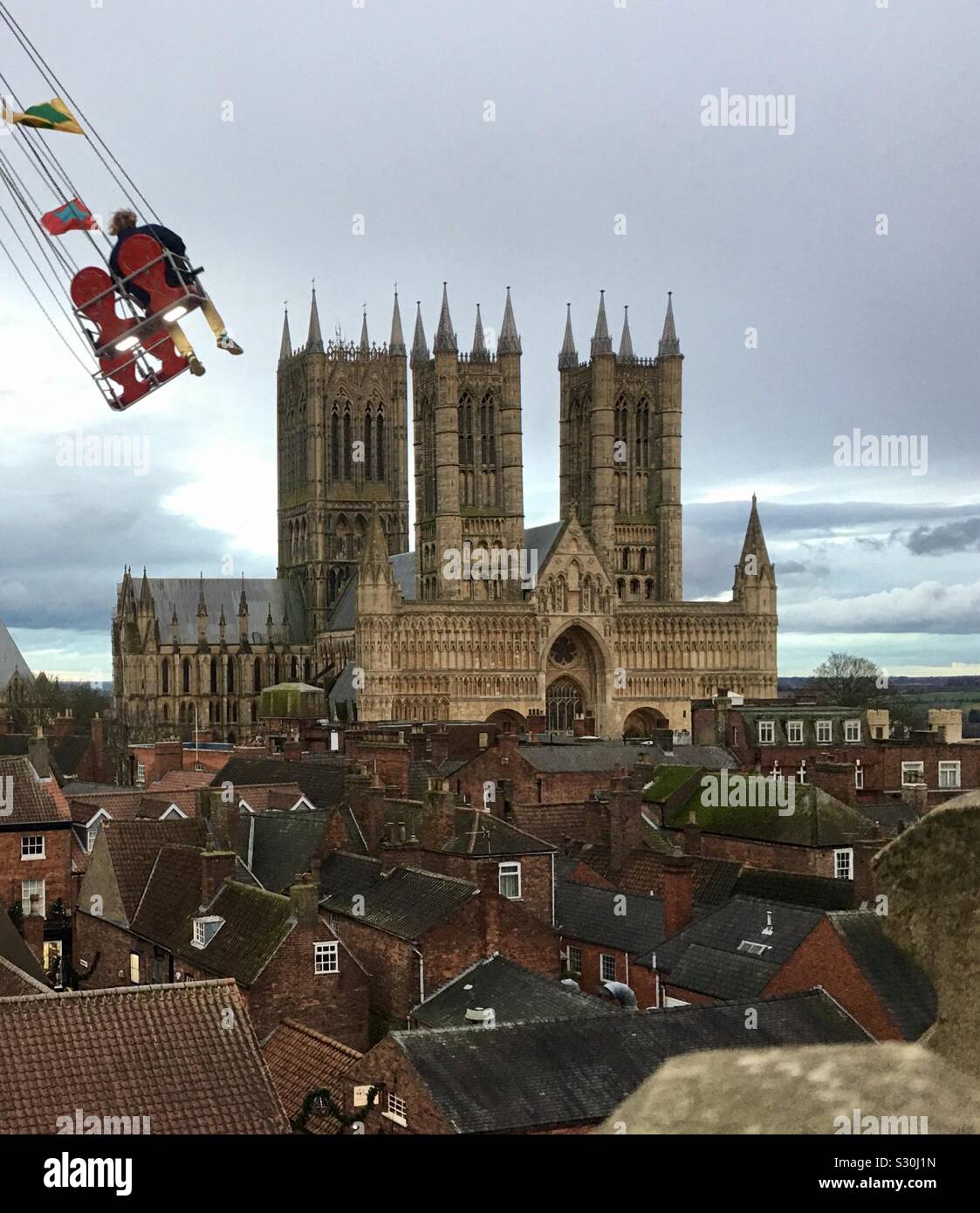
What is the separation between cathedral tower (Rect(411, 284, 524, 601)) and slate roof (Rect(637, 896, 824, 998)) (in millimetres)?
90222

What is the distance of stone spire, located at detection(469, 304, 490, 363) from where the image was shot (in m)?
128

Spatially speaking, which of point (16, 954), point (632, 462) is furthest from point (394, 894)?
point (632, 462)

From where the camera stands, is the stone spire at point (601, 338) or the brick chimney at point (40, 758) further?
the stone spire at point (601, 338)

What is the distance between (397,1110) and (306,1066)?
3609mm

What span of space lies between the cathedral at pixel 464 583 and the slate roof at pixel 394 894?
76161 mm

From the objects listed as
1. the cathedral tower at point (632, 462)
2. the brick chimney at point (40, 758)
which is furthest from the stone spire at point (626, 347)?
the brick chimney at point (40, 758)

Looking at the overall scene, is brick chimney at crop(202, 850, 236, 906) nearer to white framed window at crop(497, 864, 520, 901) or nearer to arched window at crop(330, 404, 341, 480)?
white framed window at crop(497, 864, 520, 901)

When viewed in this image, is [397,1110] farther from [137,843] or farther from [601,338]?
[601,338]

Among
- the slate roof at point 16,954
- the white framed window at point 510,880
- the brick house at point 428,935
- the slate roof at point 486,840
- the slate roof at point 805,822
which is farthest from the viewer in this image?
the slate roof at point 805,822

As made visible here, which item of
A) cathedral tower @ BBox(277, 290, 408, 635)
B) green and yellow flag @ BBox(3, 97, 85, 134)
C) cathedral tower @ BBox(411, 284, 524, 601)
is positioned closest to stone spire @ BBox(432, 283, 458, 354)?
cathedral tower @ BBox(411, 284, 524, 601)

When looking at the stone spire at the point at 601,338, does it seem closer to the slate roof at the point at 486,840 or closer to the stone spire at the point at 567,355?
the stone spire at the point at 567,355

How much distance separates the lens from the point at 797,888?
3462cm

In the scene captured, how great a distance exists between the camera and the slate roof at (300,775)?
47.6m

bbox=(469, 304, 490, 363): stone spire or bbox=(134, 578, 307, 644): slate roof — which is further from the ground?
bbox=(469, 304, 490, 363): stone spire
